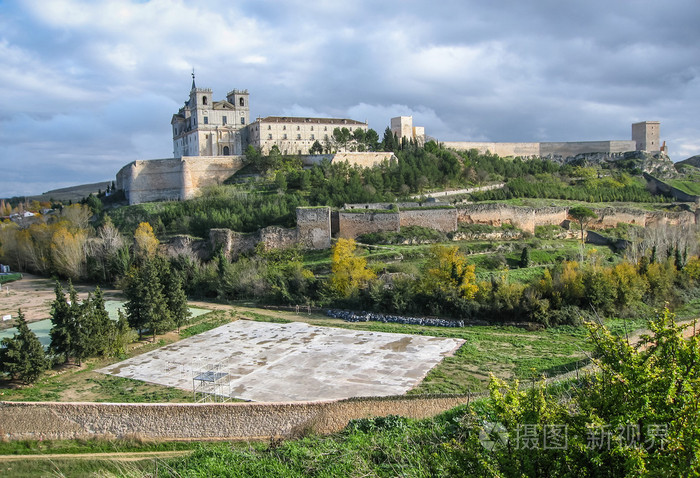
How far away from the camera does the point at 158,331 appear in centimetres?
1923

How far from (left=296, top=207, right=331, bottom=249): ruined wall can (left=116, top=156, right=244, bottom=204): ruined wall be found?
13.1 meters

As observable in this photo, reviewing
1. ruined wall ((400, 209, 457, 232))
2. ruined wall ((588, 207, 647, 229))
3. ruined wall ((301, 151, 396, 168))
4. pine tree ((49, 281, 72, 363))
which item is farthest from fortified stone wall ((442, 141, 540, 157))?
pine tree ((49, 281, 72, 363))

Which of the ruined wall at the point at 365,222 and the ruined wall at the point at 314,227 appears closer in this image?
the ruined wall at the point at 314,227

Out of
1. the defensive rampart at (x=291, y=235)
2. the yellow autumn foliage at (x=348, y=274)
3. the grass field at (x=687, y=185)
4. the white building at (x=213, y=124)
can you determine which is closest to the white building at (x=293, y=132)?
the white building at (x=213, y=124)

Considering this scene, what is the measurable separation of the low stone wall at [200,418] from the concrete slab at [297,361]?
3.52 feet

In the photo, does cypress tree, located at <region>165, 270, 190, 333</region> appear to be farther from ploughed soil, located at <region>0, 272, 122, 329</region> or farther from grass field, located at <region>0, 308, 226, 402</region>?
ploughed soil, located at <region>0, 272, 122, 329</region>

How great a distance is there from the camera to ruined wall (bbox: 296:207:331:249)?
29384 mm

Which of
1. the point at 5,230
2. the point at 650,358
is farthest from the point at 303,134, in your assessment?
the point at 650,358

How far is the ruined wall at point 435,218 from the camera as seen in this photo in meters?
31.5

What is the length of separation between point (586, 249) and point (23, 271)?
1313 inches

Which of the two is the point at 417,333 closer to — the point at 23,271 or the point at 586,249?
the point at 586,249

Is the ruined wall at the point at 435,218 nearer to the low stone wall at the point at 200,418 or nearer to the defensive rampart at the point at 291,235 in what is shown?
the defensive rampart at the point at 291,235

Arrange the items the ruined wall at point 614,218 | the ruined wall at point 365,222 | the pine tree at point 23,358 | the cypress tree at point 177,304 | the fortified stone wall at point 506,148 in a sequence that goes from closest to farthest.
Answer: the pine tree at point 23,358 → the cypress tree at point 177,304 → the ruined wall at point 365,222 → the ruined wall at point 614,218 → the fortified stone wall at point 506,148

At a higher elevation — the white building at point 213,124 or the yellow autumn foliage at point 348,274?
the white building at point 213,124
